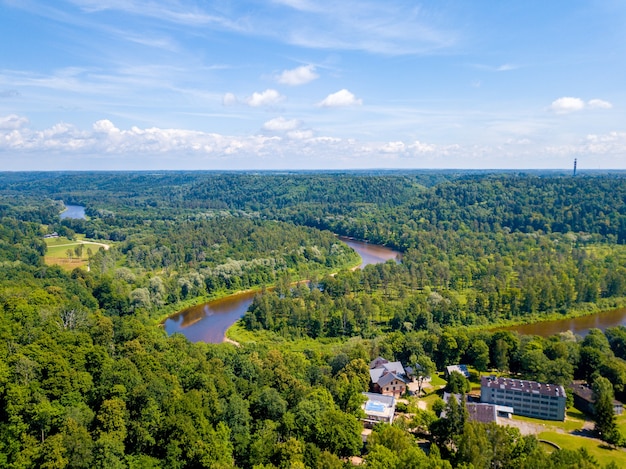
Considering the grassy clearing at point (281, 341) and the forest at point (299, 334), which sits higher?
the forest at point (299, 334)

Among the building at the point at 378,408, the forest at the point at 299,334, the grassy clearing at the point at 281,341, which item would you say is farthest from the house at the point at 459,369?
the grassy clearing at the point at 281,341

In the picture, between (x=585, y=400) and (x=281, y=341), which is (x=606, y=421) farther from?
(x=281, y=341)

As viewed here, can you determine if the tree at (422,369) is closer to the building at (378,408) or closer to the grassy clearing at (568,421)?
the building at (378,408)

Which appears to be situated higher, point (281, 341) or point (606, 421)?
point (606, 421)

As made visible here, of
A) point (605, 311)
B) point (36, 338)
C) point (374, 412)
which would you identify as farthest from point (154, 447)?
point (605, 311)

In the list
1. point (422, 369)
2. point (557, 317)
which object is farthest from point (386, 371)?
point (557, 317)

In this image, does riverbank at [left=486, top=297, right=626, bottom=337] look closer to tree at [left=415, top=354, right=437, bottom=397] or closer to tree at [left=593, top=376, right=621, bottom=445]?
tree at [left=415, top=354, right=437, bottom=397]
